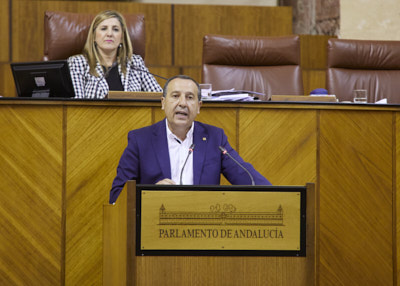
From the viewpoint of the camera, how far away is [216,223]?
1.46 m

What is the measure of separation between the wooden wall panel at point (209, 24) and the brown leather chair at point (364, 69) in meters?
1.23

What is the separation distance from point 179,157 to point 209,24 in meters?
2.48

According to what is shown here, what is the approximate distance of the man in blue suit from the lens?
6.66 ft

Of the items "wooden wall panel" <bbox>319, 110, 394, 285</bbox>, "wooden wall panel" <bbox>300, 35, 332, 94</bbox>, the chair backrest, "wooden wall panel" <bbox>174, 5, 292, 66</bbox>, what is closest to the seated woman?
the chair backrest

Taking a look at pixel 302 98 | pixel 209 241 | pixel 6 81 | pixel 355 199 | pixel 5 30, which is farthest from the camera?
pixel 5 30

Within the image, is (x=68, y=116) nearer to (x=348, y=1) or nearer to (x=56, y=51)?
(x=56, y=51)

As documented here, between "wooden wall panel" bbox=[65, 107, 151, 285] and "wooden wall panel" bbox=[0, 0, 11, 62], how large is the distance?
84.3 inches

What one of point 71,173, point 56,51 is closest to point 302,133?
point 71,173

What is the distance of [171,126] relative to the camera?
2.10 meters

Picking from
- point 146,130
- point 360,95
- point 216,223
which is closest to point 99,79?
point 146,130

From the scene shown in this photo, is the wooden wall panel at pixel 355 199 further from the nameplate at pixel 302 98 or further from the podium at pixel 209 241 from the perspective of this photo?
the podium at pixel 209 241

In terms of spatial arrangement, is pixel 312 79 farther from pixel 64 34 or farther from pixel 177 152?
pixel 177 152

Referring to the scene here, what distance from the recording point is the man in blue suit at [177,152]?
2.03 m

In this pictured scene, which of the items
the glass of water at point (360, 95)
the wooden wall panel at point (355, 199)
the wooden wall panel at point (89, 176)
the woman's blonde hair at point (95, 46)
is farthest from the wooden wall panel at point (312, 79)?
the wooden wall panel at point (89, 176)
